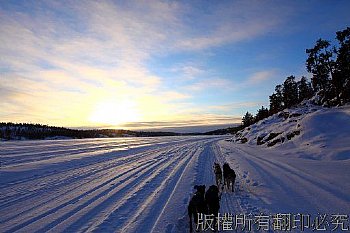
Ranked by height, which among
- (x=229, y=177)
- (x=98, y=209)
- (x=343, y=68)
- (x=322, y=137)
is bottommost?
(x=98, y=209)

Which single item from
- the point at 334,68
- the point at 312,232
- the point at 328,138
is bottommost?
the point at 312,232

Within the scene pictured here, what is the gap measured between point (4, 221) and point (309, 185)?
9236mm

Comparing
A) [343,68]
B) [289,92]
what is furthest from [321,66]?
[289,92]

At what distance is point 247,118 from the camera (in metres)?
110

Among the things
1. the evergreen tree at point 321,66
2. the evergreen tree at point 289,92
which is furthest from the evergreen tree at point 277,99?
the evergreen tree at point 321,66

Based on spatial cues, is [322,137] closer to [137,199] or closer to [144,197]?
[144,197]

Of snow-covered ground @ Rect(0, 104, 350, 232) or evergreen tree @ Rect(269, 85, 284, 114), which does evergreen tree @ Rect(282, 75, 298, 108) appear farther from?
snow-covered ground @ Rect(0, 104, 350, 232)

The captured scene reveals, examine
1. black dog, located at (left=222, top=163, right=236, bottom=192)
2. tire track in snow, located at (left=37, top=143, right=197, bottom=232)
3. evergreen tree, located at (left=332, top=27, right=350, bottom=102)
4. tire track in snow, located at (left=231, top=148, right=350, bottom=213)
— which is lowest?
tire track in snow, located at (left=37, top=143, right=197, bottom=232)

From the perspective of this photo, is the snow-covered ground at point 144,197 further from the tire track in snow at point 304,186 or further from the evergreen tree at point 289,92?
the evergreen tree at point 289,92

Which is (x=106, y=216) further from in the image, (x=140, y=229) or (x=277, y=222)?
(x=277, y=222)

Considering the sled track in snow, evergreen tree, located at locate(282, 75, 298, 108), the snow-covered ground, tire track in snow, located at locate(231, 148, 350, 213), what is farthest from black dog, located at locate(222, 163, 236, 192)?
evergreen tree, located at locate(282, 75, 298, 108)

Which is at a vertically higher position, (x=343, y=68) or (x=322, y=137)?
(x=343, y=68)

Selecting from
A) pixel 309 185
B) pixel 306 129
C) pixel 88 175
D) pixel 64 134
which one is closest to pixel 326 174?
pixel 309 185

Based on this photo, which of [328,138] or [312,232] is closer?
[312,232]
